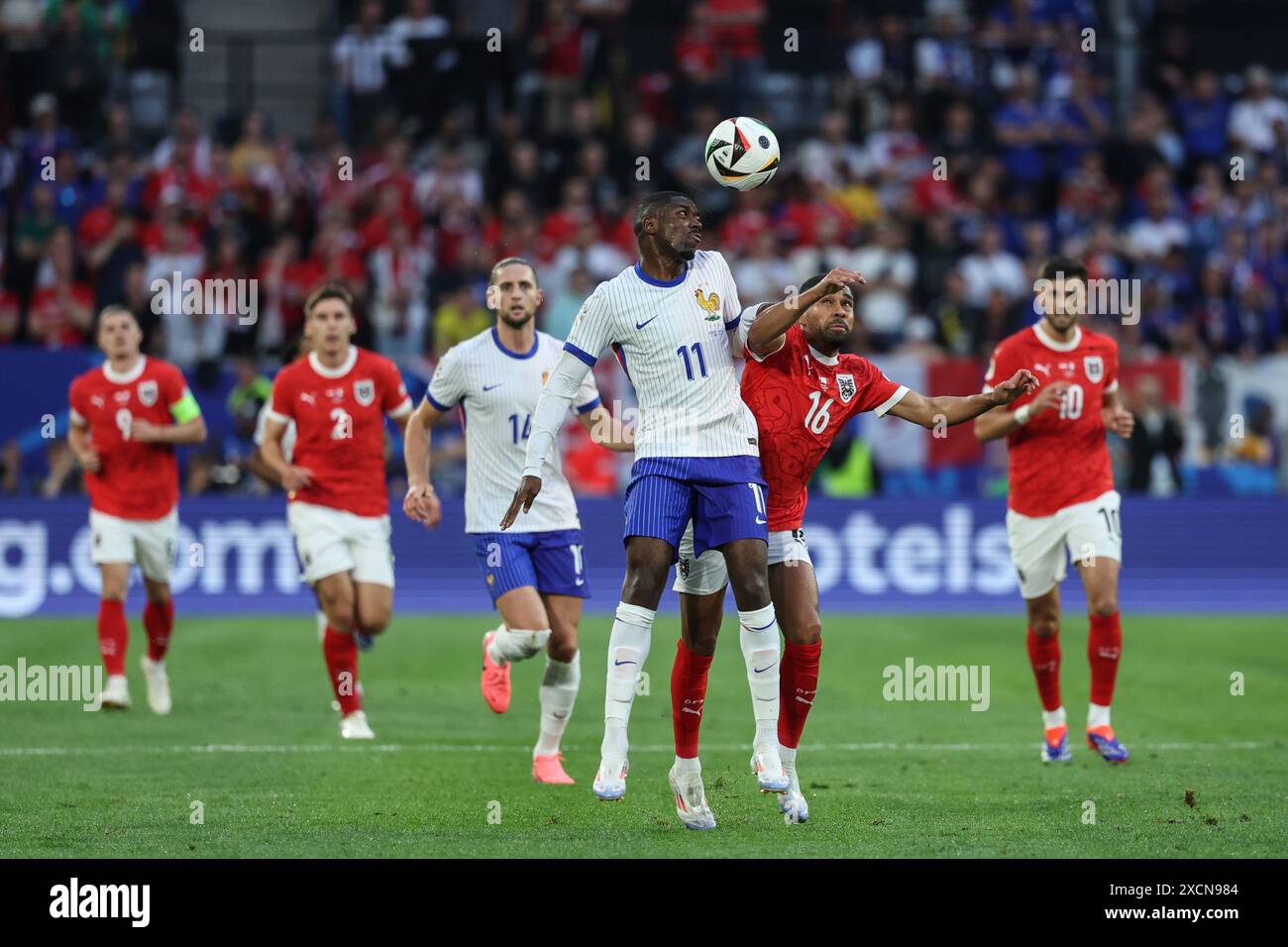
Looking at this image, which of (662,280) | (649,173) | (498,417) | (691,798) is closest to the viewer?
(691,798)

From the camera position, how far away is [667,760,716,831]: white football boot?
8.70 m

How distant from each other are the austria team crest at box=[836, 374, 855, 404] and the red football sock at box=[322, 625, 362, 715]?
4.03 meters

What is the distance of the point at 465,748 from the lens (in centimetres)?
1165

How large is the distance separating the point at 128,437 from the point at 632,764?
201 inches

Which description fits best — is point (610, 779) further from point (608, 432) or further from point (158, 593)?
point (158, 593)

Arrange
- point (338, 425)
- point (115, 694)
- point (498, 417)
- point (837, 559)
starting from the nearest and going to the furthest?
point (498, 417) < point (338, 425) < point (115, 694) < point (837, 559)

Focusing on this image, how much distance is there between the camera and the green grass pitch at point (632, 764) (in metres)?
8.42

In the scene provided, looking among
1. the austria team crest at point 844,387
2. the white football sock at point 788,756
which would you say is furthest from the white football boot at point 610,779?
the austria team crest at point 844,387

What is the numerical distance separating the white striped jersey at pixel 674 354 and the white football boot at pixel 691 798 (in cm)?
145

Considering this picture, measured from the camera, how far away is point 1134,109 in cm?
2642

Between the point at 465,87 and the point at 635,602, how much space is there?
17.4m

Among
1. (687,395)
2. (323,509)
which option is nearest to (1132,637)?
(323,509)

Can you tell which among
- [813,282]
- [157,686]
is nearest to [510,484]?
[813,282]

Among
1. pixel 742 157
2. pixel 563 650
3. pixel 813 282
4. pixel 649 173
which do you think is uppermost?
pixel 649 173
